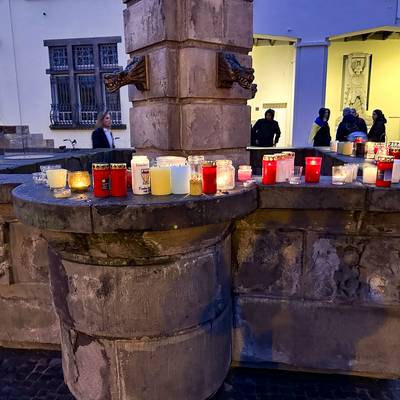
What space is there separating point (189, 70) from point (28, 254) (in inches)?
61.0

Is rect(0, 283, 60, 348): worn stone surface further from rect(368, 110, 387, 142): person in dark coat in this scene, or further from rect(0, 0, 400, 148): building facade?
rect(0, 0, 400, 148): building facade

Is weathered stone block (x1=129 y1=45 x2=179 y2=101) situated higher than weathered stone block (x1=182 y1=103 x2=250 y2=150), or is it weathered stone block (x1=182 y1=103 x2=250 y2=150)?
weathered stone block (x1=129 y1=45 x2=179 y2=101)

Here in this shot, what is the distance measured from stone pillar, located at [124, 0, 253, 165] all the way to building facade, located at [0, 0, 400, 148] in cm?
854

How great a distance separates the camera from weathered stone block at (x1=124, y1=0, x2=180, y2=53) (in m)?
2.34

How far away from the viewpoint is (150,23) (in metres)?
2.45

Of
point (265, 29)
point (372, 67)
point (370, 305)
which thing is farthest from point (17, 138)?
point (372, 67)

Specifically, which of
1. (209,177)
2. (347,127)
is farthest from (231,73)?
(347,127)

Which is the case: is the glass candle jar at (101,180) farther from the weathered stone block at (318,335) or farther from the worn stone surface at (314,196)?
the weathered stone block at (318,335)

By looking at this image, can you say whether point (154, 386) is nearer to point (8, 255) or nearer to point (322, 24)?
point (8, 255)

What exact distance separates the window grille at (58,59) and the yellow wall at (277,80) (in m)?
5.62

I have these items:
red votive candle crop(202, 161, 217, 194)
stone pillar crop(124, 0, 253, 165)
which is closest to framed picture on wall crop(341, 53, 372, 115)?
stone pillar crop(124, 0, 253, 165)

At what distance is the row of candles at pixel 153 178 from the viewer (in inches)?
71.4

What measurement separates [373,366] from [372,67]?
37.1ft

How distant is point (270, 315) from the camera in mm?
2428
